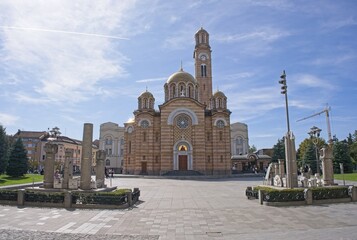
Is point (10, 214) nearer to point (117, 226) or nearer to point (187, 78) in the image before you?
point (117, 226)

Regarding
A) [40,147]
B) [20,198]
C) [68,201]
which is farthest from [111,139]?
[68,201]

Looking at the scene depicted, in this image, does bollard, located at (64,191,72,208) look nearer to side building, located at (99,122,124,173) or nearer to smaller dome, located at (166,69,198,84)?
smaller dome, located at (166,69,198,84)

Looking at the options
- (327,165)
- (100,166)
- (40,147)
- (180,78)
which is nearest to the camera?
(327,165)

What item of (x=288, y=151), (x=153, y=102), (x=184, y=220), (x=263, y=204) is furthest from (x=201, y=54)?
(x=184, y=220)

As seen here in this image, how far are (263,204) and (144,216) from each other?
248 inches


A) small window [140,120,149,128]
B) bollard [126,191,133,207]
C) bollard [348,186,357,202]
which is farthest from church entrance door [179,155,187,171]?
bollard [348,186,357,202]

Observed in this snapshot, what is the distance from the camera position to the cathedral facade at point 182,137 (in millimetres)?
43562

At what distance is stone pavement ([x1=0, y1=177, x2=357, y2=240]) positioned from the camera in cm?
839

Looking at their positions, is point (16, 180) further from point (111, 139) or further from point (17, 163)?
point (111, 139)

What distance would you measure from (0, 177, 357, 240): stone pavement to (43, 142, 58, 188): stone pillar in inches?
170

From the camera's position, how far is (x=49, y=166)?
17.6m

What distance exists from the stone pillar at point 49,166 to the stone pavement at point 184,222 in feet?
14.2

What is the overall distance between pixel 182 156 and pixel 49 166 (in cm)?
2792

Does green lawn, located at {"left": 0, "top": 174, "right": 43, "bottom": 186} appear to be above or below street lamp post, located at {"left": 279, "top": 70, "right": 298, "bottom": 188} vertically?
below
